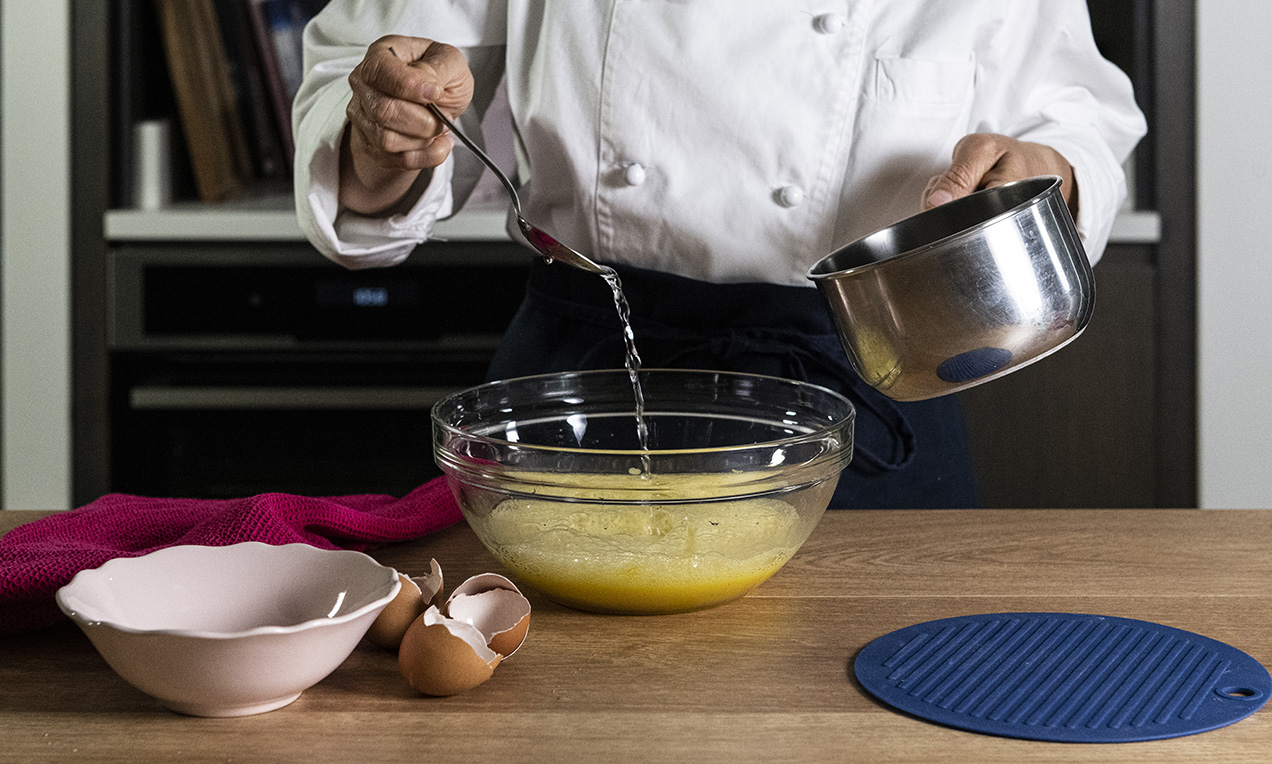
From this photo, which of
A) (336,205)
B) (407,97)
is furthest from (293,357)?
(407,97)

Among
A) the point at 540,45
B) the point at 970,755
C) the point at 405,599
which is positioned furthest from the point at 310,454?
the point at 970,755

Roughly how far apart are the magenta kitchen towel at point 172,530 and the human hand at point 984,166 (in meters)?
0.40

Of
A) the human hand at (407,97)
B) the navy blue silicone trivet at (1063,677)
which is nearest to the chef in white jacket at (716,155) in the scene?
the human hand at (407,97)

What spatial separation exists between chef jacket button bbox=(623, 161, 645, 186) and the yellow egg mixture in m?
0.39

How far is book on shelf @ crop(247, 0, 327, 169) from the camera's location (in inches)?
72.1

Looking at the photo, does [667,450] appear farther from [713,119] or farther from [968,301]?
[713,119]

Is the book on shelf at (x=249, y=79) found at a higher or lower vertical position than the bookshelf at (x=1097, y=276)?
higher

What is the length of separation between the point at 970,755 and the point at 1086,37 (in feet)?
2.58

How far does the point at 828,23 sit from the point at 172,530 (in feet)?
2.03

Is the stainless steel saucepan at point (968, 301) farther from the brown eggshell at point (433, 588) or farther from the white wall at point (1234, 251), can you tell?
the white wall at point (1234, 251)

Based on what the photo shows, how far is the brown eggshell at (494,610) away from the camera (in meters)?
0.58

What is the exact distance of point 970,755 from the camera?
510 mm

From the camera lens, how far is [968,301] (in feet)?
2.19

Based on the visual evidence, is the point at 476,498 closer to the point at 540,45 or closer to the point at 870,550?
the point at 870,550
